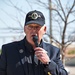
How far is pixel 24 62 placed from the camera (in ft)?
7.47

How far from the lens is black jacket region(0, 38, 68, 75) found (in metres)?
2.26

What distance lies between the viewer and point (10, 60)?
230cm

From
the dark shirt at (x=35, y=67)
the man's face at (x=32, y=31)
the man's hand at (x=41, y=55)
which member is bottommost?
the dark shirt at (x=35, y=67)

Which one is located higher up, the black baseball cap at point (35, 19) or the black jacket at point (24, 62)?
the black baseball cap at point (35, 19)

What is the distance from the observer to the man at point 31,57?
223 cm

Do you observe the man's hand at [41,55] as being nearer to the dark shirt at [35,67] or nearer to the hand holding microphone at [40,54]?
the hand holding microphone at [40,54]

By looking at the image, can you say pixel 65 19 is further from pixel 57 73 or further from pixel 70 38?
pixel 57 73

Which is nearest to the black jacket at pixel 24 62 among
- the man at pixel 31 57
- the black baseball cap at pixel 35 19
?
the man at pixel 31 57

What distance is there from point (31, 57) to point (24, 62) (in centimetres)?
8

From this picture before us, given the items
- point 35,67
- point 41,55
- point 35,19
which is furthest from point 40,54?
point 35,19

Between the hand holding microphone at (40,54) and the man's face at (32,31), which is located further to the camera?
the man's face at (32,31)

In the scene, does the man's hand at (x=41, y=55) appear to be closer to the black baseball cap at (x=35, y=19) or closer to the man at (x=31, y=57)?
the man at (x=31, y=57)

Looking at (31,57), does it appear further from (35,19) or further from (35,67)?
(35,19)

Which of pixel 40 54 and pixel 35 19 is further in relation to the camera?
pixel 35 19
